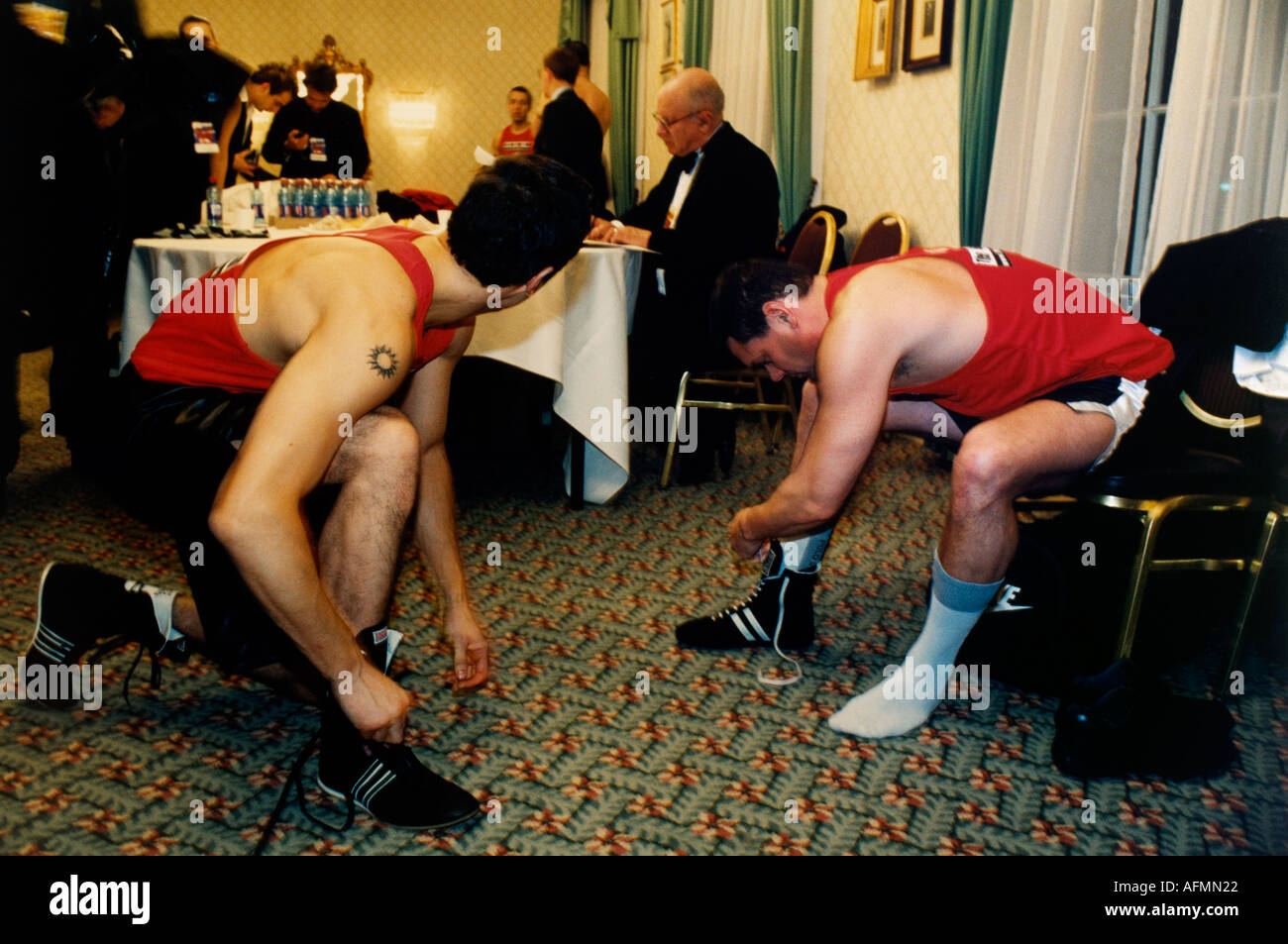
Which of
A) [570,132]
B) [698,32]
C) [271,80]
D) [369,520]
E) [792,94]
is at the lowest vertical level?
[369,520]

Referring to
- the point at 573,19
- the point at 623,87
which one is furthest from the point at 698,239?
the point at 573,19

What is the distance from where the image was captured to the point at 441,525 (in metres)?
1.64

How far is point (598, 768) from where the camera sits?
1496 millimetres

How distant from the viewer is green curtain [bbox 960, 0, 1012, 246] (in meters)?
3.13

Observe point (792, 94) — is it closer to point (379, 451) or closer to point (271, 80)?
point (271, 80)

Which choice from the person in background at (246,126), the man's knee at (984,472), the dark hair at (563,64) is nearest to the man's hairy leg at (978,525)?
the man's knee at (984,472)

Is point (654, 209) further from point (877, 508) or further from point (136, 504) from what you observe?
point (136, 504)

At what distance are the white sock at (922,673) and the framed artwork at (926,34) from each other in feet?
8.93

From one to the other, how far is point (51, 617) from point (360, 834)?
73 centimetres

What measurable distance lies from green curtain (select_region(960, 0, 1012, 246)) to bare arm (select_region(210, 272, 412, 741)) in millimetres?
2691

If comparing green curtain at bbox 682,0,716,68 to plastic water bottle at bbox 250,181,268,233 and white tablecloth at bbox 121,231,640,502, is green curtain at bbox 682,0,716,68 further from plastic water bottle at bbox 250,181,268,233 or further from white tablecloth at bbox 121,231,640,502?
plastic water bottle at bbox 250,181,268,233

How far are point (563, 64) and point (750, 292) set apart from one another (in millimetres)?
3053

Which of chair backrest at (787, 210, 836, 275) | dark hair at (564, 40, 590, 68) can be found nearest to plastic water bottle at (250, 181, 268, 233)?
chair backrest at (787, 210, 836, 275)
